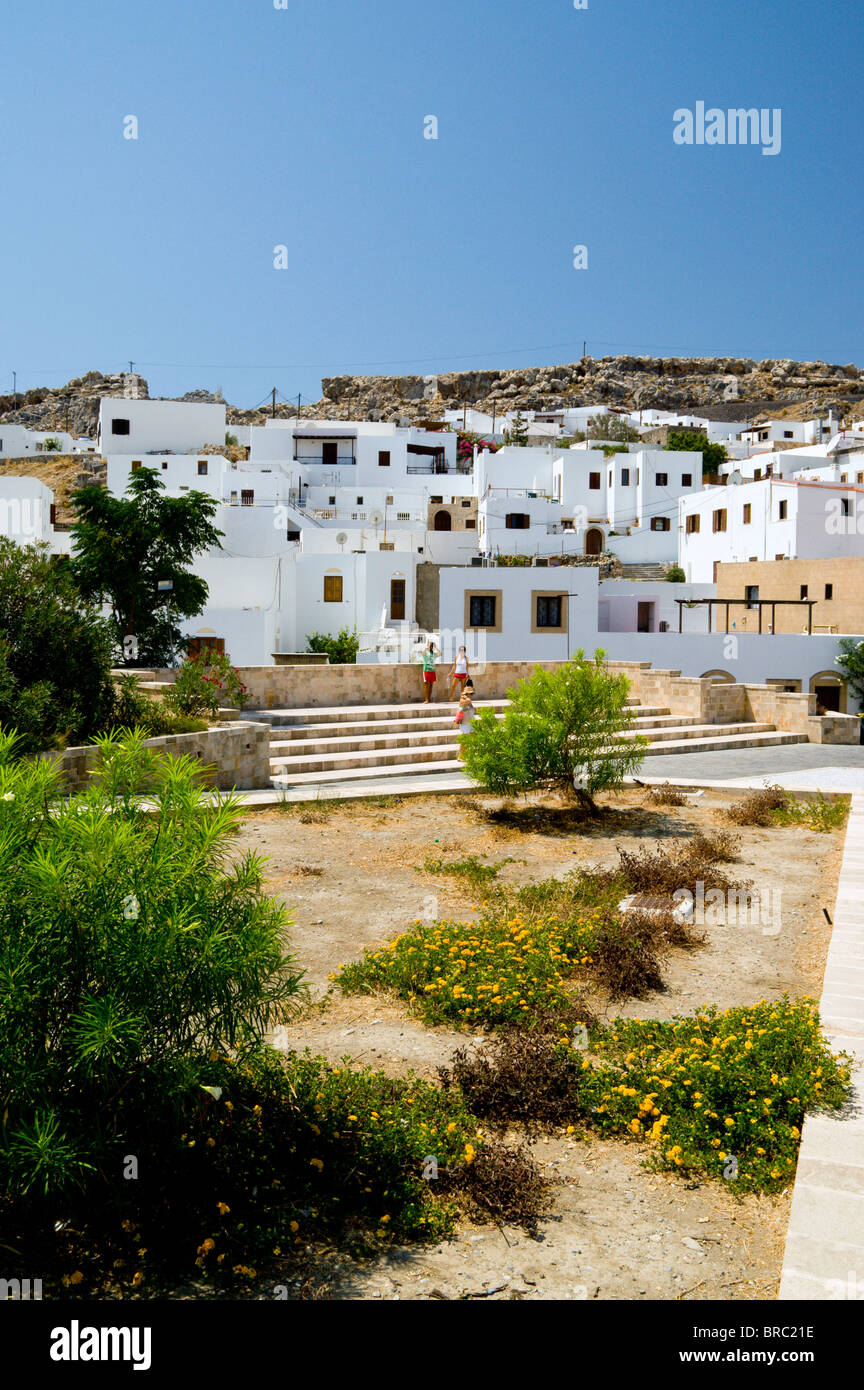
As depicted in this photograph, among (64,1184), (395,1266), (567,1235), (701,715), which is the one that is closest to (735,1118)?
(567,1235)

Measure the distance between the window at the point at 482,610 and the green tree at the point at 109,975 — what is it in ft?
82.0

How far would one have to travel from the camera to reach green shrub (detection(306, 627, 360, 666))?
33.2 metres

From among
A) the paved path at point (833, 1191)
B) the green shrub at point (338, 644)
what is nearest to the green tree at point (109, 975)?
the paved path at point (833, 1191)

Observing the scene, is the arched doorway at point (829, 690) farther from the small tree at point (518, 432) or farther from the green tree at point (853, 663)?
the small tree at point (518, 432)

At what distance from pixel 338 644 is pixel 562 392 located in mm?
77763

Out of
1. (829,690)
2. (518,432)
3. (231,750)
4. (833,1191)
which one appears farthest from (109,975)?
(518,432)

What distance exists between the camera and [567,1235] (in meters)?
3.31

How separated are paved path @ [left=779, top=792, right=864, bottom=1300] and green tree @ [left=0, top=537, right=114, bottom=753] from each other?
796 cm

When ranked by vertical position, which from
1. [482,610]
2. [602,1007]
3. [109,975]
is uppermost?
[482,610]

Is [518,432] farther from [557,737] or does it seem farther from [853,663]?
[557,737]

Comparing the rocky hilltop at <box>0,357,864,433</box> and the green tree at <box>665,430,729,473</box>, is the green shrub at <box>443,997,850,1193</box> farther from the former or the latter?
the rocky hilltop at <box>0,357,864,433</box>

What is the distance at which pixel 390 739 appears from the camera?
14.9 metres

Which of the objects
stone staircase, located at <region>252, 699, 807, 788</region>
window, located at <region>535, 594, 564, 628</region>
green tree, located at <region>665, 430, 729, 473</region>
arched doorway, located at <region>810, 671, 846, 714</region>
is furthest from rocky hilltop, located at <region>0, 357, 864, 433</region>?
stone staircase, located at <region>252, 699, 807, 788</region>
